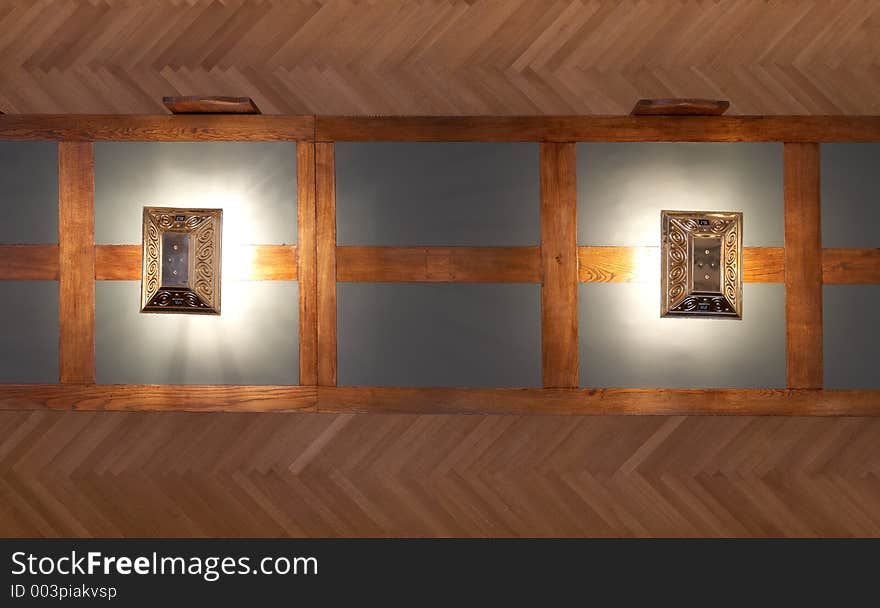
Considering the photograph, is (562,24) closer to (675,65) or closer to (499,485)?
(675,65)

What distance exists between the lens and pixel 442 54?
3473 millimetres

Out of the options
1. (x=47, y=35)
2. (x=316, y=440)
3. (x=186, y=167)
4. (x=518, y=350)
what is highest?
(x=47, y=35)

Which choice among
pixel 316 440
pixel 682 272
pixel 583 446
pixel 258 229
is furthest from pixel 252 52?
pixel 583 446

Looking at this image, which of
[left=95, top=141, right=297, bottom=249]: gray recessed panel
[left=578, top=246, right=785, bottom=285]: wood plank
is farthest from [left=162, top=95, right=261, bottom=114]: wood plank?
[left=578, top=246, right=785, bottom=285]: wood plank

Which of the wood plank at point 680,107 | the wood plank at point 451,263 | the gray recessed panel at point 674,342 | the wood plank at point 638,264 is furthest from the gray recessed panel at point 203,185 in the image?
the wood plank at point 680,107

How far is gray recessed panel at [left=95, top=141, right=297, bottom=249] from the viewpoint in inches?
124

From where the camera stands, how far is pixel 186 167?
125 inches

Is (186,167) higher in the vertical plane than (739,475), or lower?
higher

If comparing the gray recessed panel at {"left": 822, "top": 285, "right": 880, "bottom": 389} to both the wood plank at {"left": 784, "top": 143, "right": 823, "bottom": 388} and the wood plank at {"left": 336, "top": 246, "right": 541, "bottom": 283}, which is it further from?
the wood plank at {"left": 336, "top": 246, "right": 541, "bottom": 283}

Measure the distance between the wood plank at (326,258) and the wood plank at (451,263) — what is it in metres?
0.08

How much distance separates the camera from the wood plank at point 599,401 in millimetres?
3166

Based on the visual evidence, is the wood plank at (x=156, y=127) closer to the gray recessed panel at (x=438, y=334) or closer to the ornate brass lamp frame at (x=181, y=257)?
the ornate brass lamp frame at (x=181, y=257)

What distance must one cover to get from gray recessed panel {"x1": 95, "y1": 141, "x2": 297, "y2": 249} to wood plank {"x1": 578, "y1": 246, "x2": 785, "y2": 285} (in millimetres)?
1506

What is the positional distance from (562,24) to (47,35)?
288 centimetres
